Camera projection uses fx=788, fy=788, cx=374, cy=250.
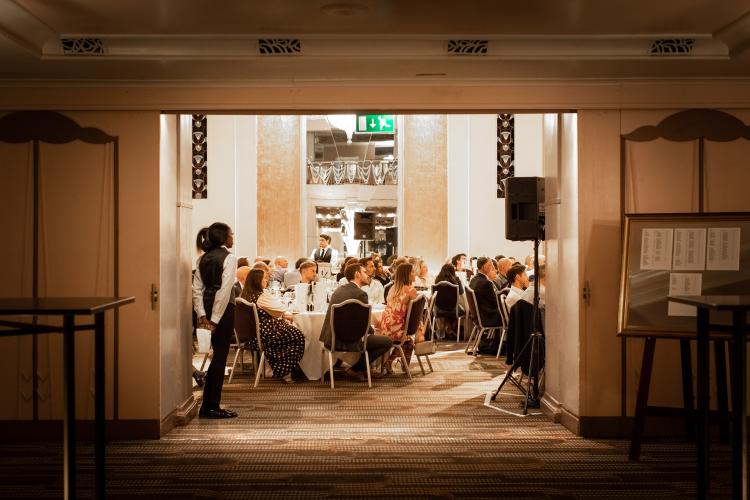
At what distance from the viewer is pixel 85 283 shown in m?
5.46

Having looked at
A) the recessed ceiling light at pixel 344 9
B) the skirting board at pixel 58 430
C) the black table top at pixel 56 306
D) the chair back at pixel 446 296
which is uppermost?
the recessed ceiling light at pixel 344 9

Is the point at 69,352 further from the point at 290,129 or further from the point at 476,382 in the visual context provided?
the point at 290,129

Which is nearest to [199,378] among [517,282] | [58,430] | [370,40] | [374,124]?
[58,430]

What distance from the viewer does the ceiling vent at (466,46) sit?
4.85 meters

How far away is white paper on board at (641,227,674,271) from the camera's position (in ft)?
15.9

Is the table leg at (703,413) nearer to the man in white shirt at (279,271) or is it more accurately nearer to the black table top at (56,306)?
the black table top at (56,306)

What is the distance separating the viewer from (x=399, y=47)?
4.84 metres

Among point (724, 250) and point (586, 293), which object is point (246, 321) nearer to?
point (586, 293)

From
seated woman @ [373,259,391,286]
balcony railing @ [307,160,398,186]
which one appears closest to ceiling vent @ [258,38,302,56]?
seated woman @ [373,259,391,286]

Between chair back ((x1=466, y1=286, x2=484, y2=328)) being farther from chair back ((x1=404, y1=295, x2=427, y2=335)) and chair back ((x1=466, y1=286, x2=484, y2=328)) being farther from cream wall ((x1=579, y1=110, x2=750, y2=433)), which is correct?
cream wall ((x1=579, y1=110, x2=750, y2=433))

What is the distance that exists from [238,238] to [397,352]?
25.9ft

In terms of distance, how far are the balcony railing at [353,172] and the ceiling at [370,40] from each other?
15.8 m

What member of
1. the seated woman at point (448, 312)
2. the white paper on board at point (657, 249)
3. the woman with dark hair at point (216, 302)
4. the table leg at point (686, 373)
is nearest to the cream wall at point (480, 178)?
the seated woman at point (448, 312)

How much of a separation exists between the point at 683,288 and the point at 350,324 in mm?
3307
